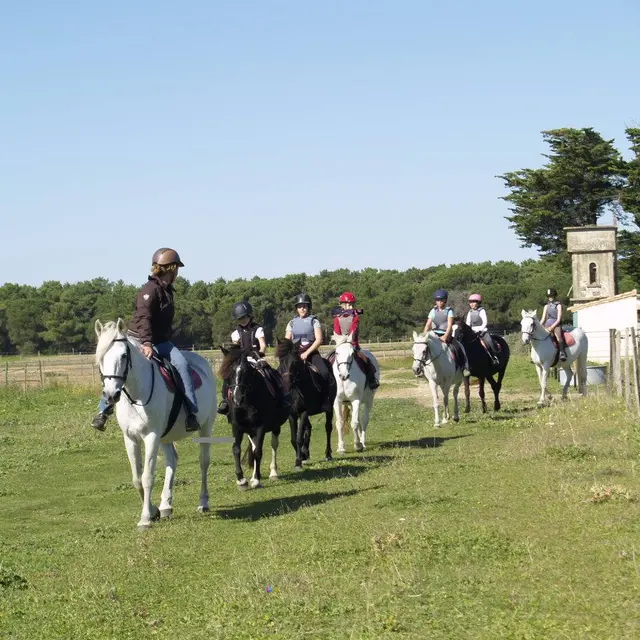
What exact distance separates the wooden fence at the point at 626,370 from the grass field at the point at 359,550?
3.23ft

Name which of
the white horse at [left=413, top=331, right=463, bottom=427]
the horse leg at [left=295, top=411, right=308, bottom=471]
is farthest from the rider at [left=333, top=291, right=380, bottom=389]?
the white horse at [left=413, top=331, right=463, bottom=427]

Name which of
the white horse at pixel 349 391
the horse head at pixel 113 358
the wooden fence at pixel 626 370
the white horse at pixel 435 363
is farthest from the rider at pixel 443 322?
the horse head at pixel 113 358

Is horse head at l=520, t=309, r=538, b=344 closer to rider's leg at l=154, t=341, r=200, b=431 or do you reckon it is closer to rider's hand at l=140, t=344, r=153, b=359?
rider's leg at l=154, t=341, r=200, b=431

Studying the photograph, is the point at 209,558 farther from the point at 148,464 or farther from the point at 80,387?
the point at 80,387

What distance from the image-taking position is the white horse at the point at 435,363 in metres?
19.8

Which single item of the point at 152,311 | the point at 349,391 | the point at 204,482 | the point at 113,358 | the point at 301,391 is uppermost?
the point at 152,311

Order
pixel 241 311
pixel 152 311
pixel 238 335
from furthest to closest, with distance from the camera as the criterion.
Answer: pixel 241 311 → pixel 238 335 → pixel 152 311

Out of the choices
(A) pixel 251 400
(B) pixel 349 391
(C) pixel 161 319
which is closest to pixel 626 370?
(B) pixel 349 391

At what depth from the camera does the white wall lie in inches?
1558

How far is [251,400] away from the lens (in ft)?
43.3

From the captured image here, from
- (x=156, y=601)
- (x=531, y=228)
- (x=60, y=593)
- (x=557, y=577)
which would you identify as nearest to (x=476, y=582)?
(x=557, y=577)

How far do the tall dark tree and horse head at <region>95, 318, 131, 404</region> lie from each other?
2181 inches

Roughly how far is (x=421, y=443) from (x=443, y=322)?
393cm

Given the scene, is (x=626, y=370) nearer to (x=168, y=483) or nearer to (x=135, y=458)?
(x=168, y=483)
